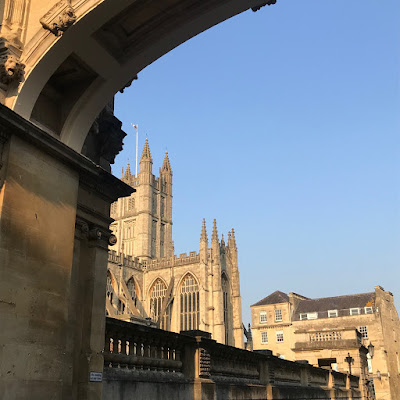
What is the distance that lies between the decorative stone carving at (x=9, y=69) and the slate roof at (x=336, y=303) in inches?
2157

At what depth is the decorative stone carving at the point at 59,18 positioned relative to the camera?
6566mm

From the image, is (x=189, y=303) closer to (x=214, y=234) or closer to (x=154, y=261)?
(x=154, y=261)

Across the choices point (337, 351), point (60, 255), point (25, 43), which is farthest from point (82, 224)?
point (337, 351)

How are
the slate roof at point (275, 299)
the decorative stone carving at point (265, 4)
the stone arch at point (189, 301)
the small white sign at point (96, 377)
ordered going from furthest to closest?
the stone arch at point (189, 301), the slate roof at point (275, 299), the decorative stone carving at point (265, 4), the small white sign at point (96, 377)

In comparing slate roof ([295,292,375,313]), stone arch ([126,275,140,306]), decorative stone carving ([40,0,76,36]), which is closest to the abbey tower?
stone arch ([126,275,140,306])

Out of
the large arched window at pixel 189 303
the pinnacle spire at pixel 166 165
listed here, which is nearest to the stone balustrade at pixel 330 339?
the large arched window at pixel 189 303

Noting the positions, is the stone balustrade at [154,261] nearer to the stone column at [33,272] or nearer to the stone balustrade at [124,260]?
the stone balustrade at [124,260]

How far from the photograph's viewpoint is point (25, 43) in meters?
6.82

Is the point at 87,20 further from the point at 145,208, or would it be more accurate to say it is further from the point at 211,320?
the point at 145,208

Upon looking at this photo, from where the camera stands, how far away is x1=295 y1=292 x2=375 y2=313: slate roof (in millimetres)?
56359

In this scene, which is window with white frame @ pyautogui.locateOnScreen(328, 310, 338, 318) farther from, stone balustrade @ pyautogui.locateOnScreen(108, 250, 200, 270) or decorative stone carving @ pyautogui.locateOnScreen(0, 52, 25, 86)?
decorative stone carving @ pyautogui.locateOnScreen(0, 52, 25, 86)

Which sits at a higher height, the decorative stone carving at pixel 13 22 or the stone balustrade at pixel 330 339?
the decorative stone carving at pixel 13 22

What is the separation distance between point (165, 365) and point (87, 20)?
242 inches

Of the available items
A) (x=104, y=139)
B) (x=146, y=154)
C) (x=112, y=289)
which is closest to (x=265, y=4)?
(x=104, y=139)
